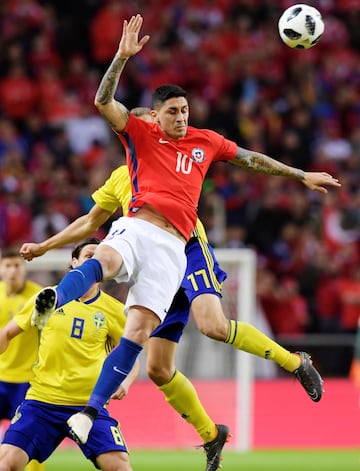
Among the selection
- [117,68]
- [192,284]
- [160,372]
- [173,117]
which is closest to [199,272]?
[192,284]

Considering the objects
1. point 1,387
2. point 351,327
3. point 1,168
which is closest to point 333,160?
point 351,327

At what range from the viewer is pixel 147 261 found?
7.30m

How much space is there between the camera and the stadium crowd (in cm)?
1580

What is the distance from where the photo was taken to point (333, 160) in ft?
59.6

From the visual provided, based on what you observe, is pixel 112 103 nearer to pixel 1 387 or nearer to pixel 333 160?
pixel 1 387

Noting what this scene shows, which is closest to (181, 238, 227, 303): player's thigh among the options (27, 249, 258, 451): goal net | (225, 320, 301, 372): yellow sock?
(225, 320, 301, 372): yellow sock

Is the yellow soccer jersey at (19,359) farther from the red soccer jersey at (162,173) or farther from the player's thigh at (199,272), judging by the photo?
the red soccer jersey at (162,173)

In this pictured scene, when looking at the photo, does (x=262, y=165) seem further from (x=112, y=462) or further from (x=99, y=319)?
(x=112, y=462)

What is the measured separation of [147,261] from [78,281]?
592mm

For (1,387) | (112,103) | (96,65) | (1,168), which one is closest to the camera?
(112,103)

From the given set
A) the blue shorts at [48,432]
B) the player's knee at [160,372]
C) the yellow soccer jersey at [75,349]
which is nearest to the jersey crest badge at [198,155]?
the yellow soccer jersey at [75,349]

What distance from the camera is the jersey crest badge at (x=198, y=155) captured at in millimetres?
7712

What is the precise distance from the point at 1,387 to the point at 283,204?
8190 millimetres

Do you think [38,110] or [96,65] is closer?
[38,110]
